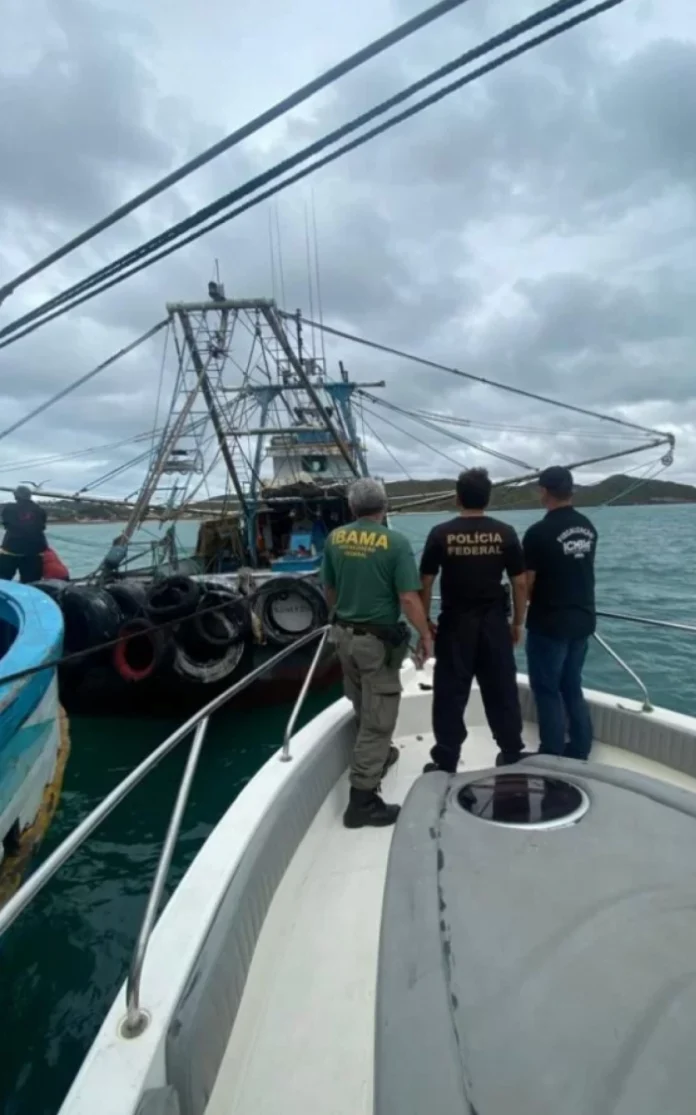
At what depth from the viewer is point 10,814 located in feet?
14.1

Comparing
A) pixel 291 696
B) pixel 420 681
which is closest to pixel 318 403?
pixel 291 696

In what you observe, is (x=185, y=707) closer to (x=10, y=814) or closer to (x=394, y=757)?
(x=10, y=814)

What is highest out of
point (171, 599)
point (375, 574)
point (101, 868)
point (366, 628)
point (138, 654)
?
point (375, 574)

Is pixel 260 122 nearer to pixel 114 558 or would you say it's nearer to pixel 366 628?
pixel 366 628

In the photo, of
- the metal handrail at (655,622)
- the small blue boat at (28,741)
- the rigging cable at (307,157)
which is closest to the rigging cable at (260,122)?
the rigging cable at (307,157)

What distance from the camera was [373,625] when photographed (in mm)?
3535

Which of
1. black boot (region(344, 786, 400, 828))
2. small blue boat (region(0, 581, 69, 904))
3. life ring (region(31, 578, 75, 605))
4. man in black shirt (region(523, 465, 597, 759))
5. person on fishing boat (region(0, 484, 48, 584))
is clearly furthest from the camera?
person on fishing boat (region(0, 484, 48, 584))

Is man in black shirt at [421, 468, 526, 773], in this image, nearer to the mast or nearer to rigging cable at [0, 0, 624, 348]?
rigging cable at [0, 0, 624, 348]

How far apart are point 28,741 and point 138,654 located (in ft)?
16.1

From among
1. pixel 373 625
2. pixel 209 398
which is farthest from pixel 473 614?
pixel 209 398

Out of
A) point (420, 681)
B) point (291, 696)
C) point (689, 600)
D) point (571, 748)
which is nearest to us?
point (571, 748)

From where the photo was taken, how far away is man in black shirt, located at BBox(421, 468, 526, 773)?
3568mm

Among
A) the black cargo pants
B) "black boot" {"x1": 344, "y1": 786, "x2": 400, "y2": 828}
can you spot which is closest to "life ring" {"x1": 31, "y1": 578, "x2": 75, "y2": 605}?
"black boot" {"x1": 344, "y1": 786, "x2": 400, "y2": 828}

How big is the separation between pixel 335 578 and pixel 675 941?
2.49 m
